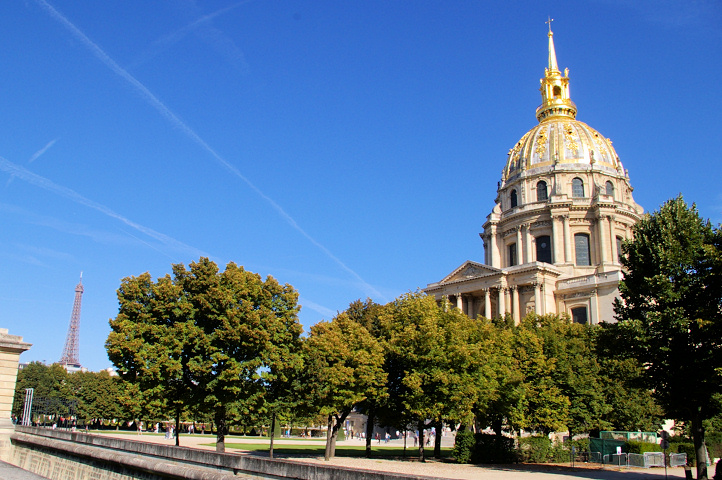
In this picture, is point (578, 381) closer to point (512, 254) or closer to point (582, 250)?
point (582, 250)

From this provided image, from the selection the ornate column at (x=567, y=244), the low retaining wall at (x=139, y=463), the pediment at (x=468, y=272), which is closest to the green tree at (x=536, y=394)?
the low retaining wall at (x=139, y=463)

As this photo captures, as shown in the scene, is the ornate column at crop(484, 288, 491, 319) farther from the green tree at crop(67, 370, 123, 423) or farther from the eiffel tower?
the eiffel tower

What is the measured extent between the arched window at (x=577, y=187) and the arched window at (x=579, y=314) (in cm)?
2072

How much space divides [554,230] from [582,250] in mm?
4884

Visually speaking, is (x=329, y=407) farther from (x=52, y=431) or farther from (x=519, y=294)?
(x=519, y=294)

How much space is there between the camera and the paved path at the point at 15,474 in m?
24.5

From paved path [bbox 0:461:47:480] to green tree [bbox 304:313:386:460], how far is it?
1414 centimetres

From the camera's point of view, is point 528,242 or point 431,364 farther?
point 528,242

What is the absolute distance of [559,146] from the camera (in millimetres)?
94938

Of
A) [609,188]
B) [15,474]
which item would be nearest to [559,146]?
[609,188]

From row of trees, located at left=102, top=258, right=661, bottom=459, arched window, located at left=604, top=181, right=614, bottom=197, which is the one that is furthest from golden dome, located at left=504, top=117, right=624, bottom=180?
row of trees, located at left=102, top=258, right=661, bottom=459

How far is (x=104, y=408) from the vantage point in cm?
8350

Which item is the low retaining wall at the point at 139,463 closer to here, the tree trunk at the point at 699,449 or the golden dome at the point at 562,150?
the tree trunk at the point at 699,449

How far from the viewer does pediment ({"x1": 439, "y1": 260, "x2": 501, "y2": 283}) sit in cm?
8221
